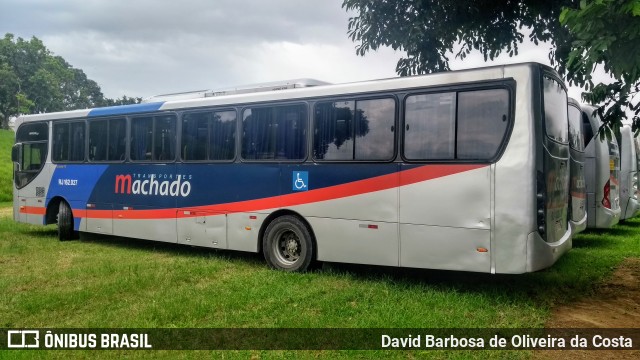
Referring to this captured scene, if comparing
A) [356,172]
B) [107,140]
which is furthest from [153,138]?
[356,172]

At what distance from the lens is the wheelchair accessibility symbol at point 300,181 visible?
8867 millimetres

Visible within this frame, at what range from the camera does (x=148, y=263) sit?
9.66 m

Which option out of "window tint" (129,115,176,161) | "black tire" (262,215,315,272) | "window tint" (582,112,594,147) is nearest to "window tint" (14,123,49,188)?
"window tint" (129,115,176,161)

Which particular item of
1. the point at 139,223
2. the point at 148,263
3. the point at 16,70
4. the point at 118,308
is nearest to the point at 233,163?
the point at 148,263

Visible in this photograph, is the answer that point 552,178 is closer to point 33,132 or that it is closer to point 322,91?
point 322,91

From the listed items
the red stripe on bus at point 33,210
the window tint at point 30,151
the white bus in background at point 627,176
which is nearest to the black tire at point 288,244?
the red stripe on bus at point 33,210

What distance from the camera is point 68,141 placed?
13102 mm

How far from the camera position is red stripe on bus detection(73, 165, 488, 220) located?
7.49m

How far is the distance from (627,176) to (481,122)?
9782 millimetres

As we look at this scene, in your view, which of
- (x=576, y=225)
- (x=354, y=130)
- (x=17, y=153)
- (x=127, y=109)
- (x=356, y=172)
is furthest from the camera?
(x=17, y=153)

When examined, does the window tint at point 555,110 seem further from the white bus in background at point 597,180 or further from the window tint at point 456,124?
the white bus in background at point 597,180

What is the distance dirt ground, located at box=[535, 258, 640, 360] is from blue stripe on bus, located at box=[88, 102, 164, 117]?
8.21 m

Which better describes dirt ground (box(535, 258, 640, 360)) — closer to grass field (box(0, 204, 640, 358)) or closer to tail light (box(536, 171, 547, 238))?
grass field (box(0, 204, 640, 358))

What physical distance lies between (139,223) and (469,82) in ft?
24.2
